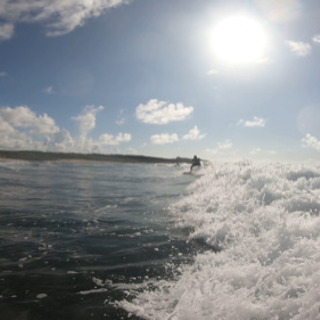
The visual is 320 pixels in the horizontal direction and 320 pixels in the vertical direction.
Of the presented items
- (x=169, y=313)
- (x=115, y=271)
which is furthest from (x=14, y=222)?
(x=169, y=313)

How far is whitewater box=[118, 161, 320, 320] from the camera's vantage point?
4.64 meters

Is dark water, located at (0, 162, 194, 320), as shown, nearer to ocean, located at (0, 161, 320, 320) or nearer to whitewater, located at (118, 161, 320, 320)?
ocean, located at (0, 161, 320, 320)

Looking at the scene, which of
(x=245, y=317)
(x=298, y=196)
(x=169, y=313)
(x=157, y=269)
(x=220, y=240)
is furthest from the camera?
(x=298, y=196)

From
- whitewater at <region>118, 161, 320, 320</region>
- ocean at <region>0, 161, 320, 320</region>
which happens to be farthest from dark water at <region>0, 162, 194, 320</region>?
whitewater at <region>118, 161, 320, 320</region>

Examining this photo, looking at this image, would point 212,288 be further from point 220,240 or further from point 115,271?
point 220,240

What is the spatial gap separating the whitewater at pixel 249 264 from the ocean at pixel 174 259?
0.02 meters

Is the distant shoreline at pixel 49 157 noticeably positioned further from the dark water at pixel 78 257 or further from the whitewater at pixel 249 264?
the whitewater at pixel 249 264

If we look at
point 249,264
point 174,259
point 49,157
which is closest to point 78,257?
point 174,259

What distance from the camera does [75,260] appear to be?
6.98m

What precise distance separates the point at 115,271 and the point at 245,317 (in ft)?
9.37

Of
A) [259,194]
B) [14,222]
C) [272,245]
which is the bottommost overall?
[14,222]

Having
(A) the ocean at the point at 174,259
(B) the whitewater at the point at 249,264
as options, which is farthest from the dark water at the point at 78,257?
(B) the whitewater at the point at 249,264

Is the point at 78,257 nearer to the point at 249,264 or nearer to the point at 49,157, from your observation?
the point at 249,264

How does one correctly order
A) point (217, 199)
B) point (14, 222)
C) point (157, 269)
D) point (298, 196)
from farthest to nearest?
point (217, 199), point (14, 222), point (298, 196), point (157, 269)
